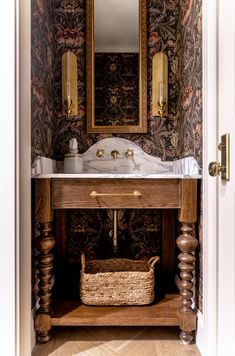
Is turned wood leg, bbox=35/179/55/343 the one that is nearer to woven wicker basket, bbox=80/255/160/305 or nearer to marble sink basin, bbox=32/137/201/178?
woven wicker basket, bbox=80/255/160/305

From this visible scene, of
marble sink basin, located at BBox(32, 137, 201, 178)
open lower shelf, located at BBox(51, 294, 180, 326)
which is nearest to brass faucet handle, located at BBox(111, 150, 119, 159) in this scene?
marble sink basin, located at BBox(32, 137, 201, 178)

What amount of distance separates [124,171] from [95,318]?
968 millimetres

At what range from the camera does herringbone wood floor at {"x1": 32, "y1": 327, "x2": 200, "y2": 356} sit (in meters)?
1.43

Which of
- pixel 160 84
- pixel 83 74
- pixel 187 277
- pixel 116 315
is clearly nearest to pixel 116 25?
pixel 83 74

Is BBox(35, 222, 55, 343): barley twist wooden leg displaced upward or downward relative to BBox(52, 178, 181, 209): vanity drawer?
downward

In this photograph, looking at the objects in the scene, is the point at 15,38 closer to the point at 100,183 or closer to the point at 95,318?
the point at 100,183

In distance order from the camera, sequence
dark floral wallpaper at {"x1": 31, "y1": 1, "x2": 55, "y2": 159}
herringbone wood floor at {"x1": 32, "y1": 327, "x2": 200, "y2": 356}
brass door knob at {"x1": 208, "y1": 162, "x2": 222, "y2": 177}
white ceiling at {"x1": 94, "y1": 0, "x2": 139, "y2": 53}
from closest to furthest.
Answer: brass door knob at {"x1": 208, "y1": 162, "x2": 222, "y2": 177}
herringbone wood floor at {"x1": 32, "y1": 327, "x2": 200, "y2": 356}
dark floral wallpaper at {"x1": 31, "y1": 1, "x2": 55, "y2": 159}
white ceiling at {"x1": 94, "y1": 0, "x2": 139, "y2": 53}

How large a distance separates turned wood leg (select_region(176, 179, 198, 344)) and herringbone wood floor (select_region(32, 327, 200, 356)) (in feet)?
0.38

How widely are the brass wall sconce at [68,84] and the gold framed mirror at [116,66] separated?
0.10 m

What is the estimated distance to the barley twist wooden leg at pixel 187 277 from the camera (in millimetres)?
1454

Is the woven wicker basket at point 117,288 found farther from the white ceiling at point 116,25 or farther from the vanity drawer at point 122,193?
the white ceiling at point 116,25

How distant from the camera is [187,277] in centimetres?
146

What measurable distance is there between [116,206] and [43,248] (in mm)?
399
